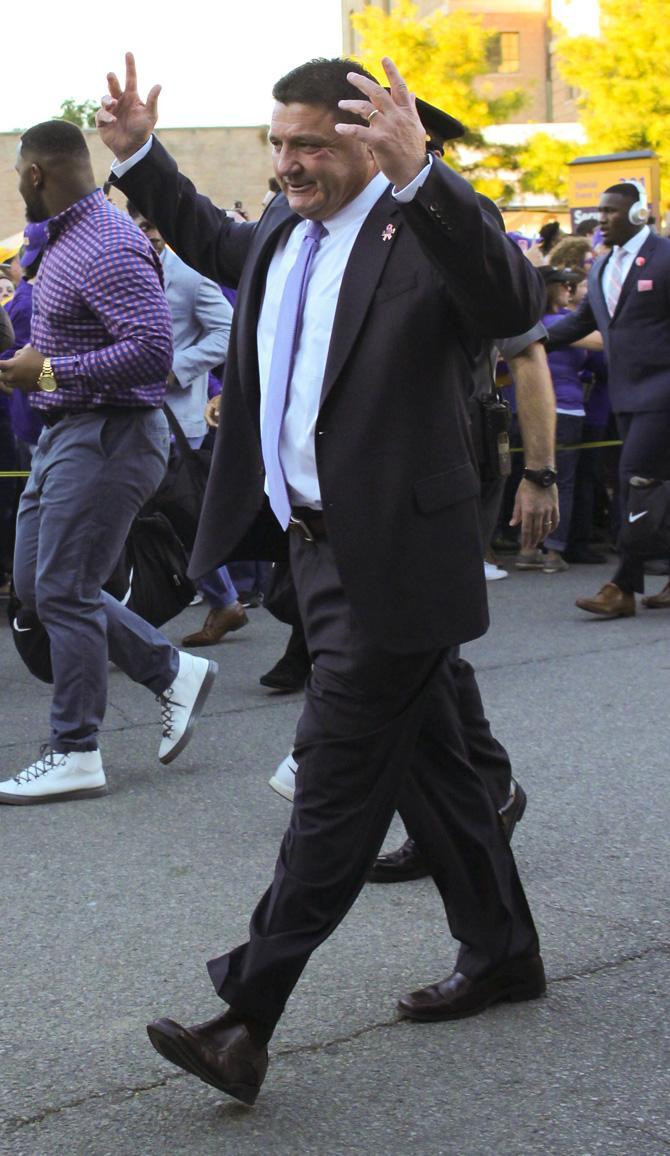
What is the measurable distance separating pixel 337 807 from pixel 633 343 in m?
6.15

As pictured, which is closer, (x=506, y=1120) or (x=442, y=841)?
(x=506, y=1120)

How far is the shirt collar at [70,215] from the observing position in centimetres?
500

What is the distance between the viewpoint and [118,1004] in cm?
344

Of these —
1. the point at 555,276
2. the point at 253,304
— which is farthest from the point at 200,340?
the point at 253,304

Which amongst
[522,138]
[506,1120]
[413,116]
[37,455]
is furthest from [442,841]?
[522,138]

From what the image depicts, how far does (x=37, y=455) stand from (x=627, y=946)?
256 cm

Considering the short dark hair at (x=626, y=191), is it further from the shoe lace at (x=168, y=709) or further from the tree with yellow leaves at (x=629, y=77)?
the tree with yellow leaves at (x=629, y=77)

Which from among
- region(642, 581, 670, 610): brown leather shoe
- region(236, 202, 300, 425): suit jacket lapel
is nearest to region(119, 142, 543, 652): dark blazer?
region(236, 202, 300, 425): suit jacket lapel

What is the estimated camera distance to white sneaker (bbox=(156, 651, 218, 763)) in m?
5.37

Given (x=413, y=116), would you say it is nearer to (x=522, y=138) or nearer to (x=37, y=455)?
(x=37, y=455)

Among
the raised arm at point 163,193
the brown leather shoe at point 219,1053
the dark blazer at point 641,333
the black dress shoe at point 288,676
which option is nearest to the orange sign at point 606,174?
the dark blazer at point 641,333

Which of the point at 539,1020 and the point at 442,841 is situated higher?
the point at 442,841

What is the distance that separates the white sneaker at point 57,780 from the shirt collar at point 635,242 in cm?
492

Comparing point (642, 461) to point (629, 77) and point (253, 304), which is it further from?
point (629, 77)
